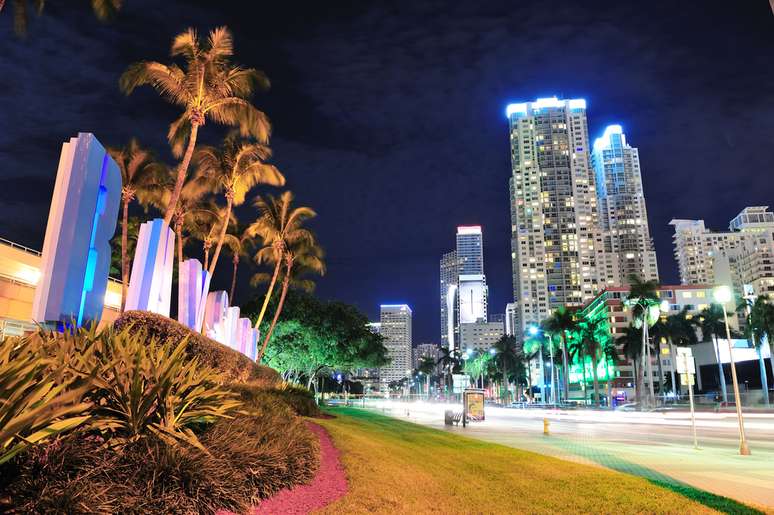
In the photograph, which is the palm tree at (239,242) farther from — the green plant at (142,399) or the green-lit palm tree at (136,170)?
the green plant at (142,399)

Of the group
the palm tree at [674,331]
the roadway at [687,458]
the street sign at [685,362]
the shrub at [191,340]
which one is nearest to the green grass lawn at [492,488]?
the roadway at [687,458]

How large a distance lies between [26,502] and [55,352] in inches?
95.6

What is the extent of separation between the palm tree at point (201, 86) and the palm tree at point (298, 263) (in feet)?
65.6

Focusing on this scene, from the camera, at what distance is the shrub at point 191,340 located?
1301 centimetres

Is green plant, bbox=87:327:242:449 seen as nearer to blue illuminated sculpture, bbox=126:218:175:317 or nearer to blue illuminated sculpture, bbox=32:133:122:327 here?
blue illuminated sculpture, bbox=32:133:122:327

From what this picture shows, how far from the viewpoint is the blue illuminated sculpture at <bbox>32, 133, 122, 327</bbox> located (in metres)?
12.7

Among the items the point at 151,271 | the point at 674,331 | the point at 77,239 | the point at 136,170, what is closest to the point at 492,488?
the point at 77,239

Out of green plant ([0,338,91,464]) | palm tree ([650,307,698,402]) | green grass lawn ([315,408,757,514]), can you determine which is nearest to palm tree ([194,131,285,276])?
green grass lawn ([315,408,757,514])

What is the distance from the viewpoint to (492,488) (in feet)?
34.2

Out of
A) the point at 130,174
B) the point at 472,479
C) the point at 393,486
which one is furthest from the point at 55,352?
the point at 130,174

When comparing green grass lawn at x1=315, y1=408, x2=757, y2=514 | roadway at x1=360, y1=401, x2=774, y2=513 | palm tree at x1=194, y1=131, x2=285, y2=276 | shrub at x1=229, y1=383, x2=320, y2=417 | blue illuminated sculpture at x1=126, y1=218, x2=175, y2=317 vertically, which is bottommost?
roadway at x1=360, y1=401, x2=774, y2=513

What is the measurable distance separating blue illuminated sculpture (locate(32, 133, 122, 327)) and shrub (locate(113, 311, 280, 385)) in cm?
135

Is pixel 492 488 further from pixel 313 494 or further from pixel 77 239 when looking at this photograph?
pixel 77 239

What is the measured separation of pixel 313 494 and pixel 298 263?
3975cm
